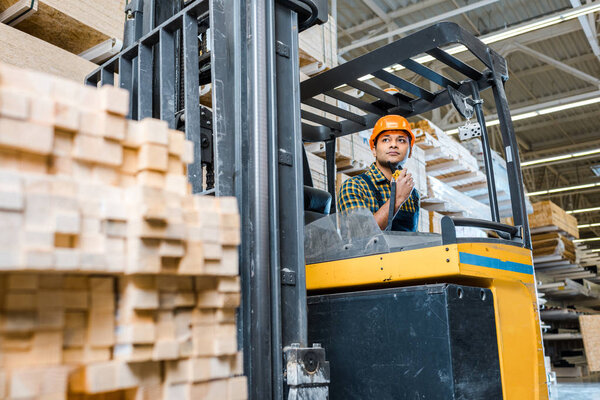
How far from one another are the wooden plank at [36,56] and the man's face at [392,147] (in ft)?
6.29

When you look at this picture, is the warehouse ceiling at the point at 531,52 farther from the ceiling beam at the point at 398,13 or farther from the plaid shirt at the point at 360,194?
the plaid shirt at the point at 360,194

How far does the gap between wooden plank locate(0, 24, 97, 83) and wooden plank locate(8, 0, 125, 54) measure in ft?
0.88

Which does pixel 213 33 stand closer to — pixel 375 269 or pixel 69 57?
pixel 375 269

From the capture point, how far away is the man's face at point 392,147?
3.43 meters

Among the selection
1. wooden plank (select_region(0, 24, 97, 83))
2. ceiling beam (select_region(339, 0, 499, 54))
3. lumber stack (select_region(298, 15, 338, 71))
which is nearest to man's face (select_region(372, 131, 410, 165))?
lumber stack (select_region(298, 15, 338, 71))

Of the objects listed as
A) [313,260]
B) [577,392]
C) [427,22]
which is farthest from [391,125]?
[427,22]

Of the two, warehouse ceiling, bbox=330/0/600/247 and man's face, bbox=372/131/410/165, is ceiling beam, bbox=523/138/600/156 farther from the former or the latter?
man's face, bbox=372/131/410/165

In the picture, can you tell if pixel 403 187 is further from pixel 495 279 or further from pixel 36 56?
pixel 36 56

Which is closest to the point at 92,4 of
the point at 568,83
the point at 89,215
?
the point at 89,215

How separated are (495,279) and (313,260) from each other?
83cm

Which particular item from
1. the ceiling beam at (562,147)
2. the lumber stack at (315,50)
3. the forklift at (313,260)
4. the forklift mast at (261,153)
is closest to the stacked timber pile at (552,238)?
the ceiling beam at (562,147)

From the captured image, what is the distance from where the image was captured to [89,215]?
133 cm

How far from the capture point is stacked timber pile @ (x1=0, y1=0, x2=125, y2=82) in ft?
11.0

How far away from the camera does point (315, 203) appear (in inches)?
122
